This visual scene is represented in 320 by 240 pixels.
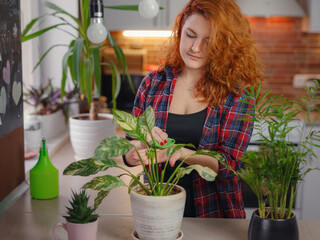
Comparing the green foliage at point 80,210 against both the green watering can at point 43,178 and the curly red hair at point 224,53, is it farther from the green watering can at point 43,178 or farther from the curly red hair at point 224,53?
the curly red hair at point 224,53

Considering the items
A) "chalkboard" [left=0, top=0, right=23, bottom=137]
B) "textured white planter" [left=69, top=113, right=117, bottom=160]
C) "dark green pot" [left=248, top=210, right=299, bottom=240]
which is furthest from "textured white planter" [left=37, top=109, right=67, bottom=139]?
"dark green pot" [left=248, top=210, right=299, bottom=240]

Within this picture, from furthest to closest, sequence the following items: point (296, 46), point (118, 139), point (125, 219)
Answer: point (296, 46) < point (125, 219) < point (118, 139)

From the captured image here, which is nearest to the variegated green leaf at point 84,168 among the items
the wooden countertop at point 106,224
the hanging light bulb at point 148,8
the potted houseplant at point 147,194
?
the potted houseplant at point 147,194

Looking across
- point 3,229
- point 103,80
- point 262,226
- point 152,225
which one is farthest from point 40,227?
point 103,80

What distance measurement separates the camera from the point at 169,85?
1.87 meters

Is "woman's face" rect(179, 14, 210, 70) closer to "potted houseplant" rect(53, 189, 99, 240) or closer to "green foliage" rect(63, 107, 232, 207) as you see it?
"green foliage" rect(63, 107, 232, 207)

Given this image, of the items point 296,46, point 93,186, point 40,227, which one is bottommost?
point 40,227

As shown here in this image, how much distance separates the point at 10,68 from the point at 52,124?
1.16 m

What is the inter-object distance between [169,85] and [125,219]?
0.62 metres

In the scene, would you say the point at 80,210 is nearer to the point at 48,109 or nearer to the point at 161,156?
the point at 161,156

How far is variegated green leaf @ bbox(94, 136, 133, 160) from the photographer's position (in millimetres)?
1072

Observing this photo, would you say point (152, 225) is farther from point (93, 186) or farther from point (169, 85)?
point (169, 85)

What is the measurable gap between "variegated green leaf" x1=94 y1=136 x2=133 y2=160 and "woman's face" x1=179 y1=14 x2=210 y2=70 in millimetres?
681

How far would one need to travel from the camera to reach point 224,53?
1.72 metres
